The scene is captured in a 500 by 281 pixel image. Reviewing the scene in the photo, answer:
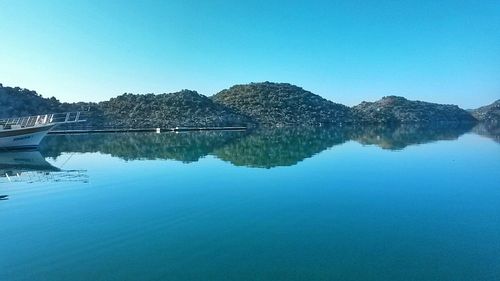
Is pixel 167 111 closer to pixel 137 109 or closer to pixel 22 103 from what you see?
pixel 137 109

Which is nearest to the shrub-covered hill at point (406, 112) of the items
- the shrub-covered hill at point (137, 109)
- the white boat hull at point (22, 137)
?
the shrub-covered hill at point (137, 109)

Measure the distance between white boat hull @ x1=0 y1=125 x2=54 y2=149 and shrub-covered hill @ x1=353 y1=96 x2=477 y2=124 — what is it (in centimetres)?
9494

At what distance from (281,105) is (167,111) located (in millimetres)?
37096

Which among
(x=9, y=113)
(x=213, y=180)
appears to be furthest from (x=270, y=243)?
(x=9, y=113)

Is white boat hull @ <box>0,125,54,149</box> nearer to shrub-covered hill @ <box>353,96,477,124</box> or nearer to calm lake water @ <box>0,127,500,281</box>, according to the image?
calm lake water @ <box>0,127,500,281</box>

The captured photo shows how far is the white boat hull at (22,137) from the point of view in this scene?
1025 inches

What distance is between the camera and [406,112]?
5118 inches

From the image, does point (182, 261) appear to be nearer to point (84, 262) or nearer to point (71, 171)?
point (84, 262)

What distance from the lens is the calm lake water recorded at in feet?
20.2

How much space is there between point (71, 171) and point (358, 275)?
15720 mm

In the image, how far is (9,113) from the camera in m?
60.5

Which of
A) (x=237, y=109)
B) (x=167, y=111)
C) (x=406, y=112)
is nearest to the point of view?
(x=167, y=111)

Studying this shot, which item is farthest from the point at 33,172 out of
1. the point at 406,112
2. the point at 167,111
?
the point at 406,112

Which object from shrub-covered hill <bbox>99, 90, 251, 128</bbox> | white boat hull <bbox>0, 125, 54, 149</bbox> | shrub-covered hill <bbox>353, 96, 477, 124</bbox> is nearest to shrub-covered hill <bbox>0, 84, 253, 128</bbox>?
shrub-covered hill <bbox>99, 90, 251, 128</bbox>
